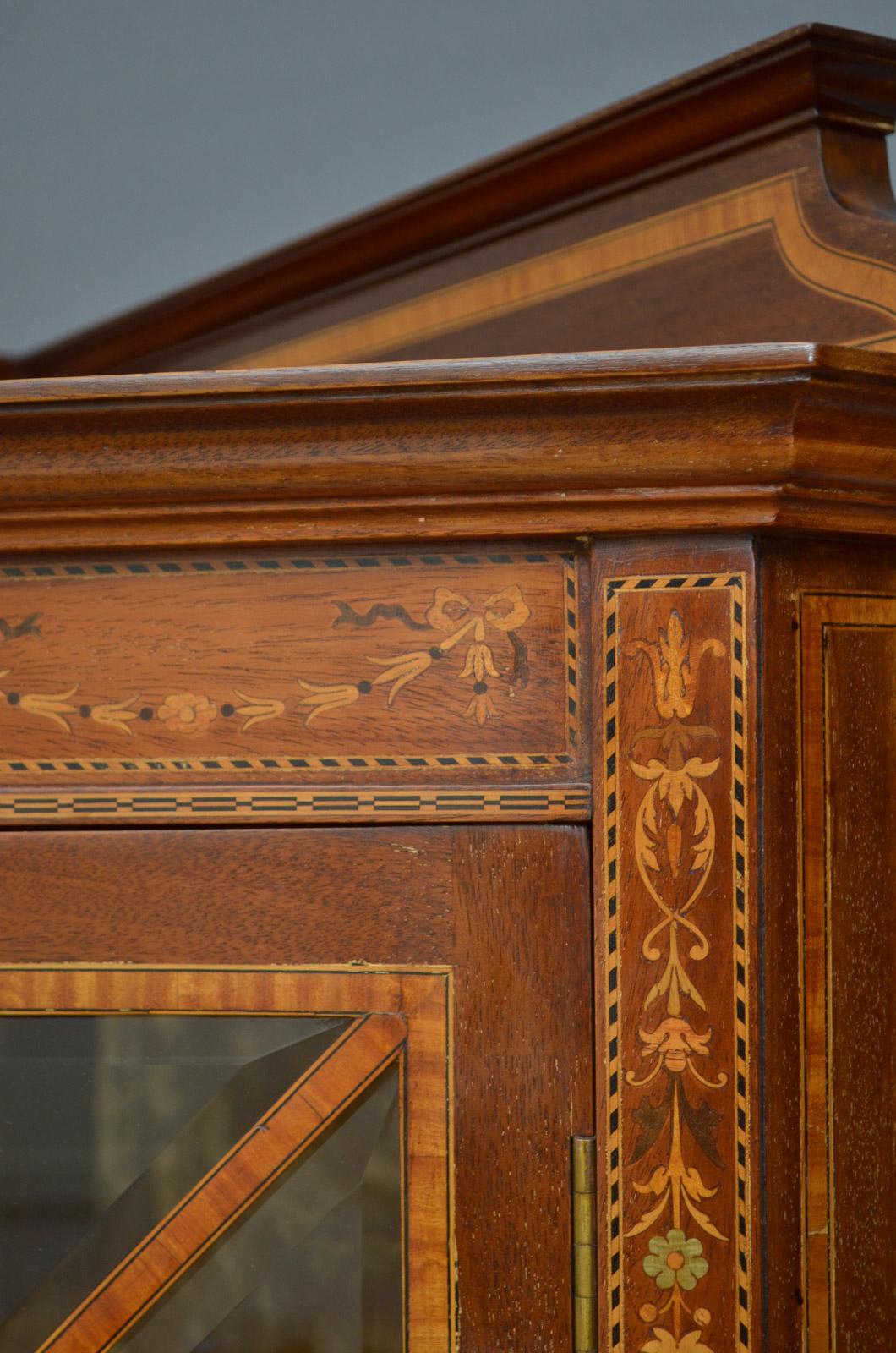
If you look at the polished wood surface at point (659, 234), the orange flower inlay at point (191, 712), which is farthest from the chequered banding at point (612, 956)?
the polished wood surface at point (659, 234)

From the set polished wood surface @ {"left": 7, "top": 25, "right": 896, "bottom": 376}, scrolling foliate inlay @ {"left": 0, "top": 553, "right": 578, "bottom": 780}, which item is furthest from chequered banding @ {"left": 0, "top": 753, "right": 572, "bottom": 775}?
polished wood surface @ {"left": 7, "top": 25, "right": 896, "bottom": 376}

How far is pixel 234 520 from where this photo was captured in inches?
20.6

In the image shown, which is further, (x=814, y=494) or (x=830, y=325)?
(x=830, y=325)

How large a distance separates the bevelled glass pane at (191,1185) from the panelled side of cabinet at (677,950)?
0.09 m

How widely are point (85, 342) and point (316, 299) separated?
0.41 meters

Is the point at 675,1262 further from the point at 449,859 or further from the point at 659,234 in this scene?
the point at 659,234

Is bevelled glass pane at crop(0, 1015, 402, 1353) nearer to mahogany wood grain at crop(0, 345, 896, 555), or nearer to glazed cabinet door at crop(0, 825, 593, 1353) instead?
glazed cabinet door at crop(0, 825, 593, 1353)

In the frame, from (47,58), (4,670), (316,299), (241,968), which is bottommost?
(241,968)

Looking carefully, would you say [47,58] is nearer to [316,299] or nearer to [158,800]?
[316,299]

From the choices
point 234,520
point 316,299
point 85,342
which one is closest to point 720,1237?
point 234,520

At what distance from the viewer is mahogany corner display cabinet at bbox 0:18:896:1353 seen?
1.64 feet

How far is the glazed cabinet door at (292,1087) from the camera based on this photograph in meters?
0.51

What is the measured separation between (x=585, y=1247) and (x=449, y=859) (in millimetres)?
153

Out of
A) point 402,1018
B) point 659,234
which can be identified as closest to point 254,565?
point 402,1018
